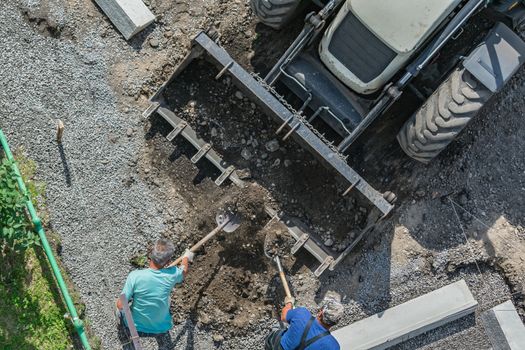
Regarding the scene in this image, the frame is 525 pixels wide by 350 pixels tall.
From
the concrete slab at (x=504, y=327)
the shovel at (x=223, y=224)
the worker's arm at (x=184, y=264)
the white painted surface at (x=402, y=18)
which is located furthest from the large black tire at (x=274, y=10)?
the concrete slab at (x=504, y=327)

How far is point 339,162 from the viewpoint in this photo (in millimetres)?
8555

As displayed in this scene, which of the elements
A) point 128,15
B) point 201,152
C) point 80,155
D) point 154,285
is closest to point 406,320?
point 154,285

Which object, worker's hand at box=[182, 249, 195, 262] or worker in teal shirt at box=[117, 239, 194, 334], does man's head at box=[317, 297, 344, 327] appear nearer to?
worker in teal shirt at box=[117, 239, 194, 334]

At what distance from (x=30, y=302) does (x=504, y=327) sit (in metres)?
6.74

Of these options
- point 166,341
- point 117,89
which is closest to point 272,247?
point 166,341

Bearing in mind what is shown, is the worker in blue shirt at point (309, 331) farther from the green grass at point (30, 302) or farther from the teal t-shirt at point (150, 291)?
the green grass at point (30, 302)

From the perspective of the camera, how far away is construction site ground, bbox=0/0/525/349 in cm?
934

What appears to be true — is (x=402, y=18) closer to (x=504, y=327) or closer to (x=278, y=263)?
(x=278, y=263)

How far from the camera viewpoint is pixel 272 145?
9414 mm

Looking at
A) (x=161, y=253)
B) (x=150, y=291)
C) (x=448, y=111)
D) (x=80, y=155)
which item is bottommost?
(x=150, y=291)

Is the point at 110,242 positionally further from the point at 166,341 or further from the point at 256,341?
the point at 256,341

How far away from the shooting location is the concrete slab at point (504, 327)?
370 inches

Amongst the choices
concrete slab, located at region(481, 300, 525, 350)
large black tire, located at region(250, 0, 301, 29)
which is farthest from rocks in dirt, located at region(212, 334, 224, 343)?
large black tire, located at region(250, 0, 301, 29)

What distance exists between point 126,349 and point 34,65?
426 centimetres
